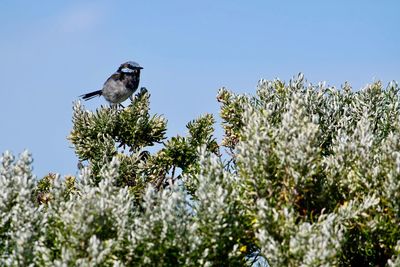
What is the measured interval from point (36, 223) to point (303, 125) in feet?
11.0

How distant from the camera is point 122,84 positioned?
19203mm

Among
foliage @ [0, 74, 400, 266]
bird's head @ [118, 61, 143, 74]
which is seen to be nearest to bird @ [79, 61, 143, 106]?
bird's head @ [118, 61, 143, 74]

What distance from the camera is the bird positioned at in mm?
19219

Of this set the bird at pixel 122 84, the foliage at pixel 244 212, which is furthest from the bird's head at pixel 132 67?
the foliage at pixel 244 212

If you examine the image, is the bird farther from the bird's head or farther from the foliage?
the foliage

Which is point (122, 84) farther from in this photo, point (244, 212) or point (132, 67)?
point (244, 212)

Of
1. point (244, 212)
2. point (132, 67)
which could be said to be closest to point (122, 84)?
point (132, 67)

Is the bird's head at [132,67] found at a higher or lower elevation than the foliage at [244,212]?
higher

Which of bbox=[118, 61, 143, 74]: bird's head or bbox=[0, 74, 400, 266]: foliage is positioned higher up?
bbox=[118, 61, 143, 74]: bird's head

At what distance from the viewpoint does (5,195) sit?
8867 mm

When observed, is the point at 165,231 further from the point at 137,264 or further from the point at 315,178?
the point at 315,178

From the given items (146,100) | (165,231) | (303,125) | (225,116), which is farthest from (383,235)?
(146,100)

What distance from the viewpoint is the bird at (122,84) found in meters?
19.2

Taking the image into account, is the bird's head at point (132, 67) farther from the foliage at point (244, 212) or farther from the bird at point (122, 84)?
the foliage at point (244, 212)
